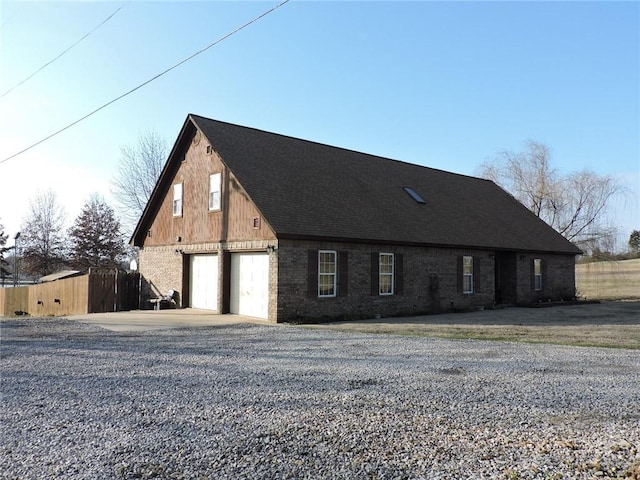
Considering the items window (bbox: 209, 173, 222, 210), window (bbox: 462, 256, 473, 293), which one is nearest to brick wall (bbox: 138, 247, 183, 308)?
window (bbox: 209, 173, 222, 210)

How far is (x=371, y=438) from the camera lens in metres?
4.80

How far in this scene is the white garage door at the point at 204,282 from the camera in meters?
18.5

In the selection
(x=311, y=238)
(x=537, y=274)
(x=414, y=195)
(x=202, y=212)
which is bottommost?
(x=537, y=274)

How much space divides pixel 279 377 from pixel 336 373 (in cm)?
90

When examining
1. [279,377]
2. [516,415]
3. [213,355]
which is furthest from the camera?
[213,355]

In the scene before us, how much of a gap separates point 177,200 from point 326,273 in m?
7.52

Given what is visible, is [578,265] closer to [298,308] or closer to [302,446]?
[298,308]

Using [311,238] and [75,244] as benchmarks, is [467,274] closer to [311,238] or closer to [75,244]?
[311,238]

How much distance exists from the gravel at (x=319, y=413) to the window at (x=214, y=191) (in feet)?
28.8

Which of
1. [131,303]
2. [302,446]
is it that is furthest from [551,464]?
[131,303]

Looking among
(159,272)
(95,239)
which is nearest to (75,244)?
(95,239)

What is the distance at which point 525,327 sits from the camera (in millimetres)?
14773

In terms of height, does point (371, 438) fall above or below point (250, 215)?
below

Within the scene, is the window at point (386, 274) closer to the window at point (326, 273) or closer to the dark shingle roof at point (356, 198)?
the dark shingle roof at point (356, 198)
